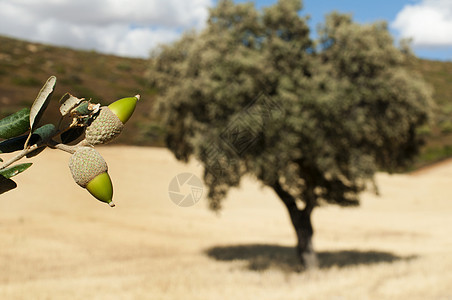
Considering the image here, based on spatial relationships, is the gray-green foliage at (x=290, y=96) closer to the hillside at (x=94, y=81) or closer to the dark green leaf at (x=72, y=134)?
the dark green leaf at (x=72, y=134)

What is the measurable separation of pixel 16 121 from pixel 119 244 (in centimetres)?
1832

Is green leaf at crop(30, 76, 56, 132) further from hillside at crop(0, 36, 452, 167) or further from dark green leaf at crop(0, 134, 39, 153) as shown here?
hillside at crop(0, 36, 452, 167)

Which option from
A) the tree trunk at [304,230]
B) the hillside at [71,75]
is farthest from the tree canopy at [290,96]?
the hillside at [71,75]

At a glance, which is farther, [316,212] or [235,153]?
[316,212]

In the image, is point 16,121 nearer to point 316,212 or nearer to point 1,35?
point 316,212

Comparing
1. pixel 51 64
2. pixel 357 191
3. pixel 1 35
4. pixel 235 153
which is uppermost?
pixel 1 35

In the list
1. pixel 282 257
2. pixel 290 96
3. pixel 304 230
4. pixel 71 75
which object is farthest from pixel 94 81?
pixel 290 96

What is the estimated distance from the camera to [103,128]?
2.67ft

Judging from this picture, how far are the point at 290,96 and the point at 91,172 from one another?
10393 millimetres

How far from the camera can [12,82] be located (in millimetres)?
45375

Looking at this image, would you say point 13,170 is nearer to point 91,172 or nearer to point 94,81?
point 91,172

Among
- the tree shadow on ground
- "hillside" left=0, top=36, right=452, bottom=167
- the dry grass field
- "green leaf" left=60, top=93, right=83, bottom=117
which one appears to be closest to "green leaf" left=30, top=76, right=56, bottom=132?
"green leaf" left=60, top=93, right=83, bottom=117

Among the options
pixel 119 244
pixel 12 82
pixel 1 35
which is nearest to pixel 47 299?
pixel 119 244

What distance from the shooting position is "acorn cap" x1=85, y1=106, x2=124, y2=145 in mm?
805
